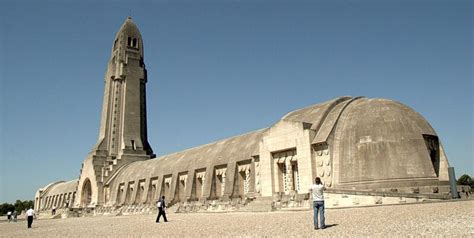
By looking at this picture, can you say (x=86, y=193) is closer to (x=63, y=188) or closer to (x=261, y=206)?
(x=63, y=188)

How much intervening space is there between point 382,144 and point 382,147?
7.9 inches

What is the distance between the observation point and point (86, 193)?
58.5m

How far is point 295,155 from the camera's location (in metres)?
27.0

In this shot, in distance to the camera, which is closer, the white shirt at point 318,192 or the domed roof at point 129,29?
the white shirt at point 318,192

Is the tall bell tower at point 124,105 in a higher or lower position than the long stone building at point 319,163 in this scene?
higher

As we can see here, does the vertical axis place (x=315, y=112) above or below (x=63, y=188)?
above

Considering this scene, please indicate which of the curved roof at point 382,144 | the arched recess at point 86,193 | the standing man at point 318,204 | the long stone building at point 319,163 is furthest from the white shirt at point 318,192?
the arched recess at point 86,193

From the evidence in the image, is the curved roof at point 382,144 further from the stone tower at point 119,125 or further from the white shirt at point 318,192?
the stone tower at point 119,125

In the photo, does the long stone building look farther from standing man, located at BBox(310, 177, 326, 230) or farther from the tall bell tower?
the tall bell tower

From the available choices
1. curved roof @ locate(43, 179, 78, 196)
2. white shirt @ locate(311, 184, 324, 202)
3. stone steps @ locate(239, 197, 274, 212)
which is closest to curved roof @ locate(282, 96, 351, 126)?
stone steps @ locate(239, 197, 274, 212)

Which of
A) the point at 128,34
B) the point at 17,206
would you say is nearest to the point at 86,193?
the point at 128,34

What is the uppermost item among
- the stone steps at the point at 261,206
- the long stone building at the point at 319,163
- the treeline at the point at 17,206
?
the long stone building at the point at 319,163

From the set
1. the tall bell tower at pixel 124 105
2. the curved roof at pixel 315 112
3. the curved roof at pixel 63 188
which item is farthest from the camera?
the curved roof at pixel 63 188

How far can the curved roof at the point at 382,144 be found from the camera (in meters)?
22.9
